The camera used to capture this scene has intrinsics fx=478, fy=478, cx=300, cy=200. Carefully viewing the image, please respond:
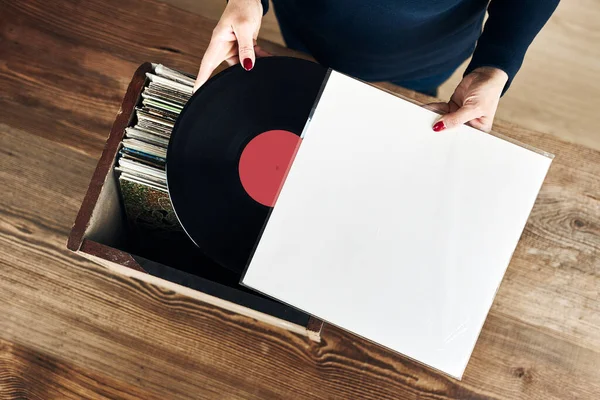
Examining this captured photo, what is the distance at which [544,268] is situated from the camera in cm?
99

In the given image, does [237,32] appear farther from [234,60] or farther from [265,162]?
[265,162]

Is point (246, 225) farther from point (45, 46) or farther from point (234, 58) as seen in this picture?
point (45, 46)

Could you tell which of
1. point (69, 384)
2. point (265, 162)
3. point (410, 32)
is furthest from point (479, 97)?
point (69, 384)

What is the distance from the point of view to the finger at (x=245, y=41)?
2.35ft

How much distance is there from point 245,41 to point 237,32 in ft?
0.06

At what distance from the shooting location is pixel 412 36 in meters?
0.79

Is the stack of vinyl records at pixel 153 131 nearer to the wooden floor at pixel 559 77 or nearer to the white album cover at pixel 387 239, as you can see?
the white album cover at pixel 387 239

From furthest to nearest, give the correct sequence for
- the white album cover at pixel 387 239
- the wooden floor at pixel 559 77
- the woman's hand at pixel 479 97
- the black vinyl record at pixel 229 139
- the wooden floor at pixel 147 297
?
the wooden floor at pixel 559 77 < the wooden floor at pixel 147 297 < the black vinyl record at pixel 229 139 < the woman's hand at pixel 479 97 < the white album cover at pixel 387 239

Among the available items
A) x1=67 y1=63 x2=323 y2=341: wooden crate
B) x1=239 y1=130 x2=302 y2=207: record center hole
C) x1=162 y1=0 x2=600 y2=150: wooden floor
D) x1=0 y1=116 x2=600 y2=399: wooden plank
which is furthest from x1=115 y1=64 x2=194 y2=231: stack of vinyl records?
x1=162 y1=0 x2=600 y2=150: wooden floor

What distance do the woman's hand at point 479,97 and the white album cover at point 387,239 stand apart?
115 millimetres

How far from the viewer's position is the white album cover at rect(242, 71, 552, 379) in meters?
0.56

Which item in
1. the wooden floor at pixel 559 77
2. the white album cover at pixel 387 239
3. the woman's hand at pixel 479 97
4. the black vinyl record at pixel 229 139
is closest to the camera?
the white album cover at pixel 387 239

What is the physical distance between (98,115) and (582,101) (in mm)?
1281

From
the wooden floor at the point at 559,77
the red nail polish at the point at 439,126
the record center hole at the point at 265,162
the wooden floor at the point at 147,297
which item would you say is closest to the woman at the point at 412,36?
the red nail polish at the point at 439,126
